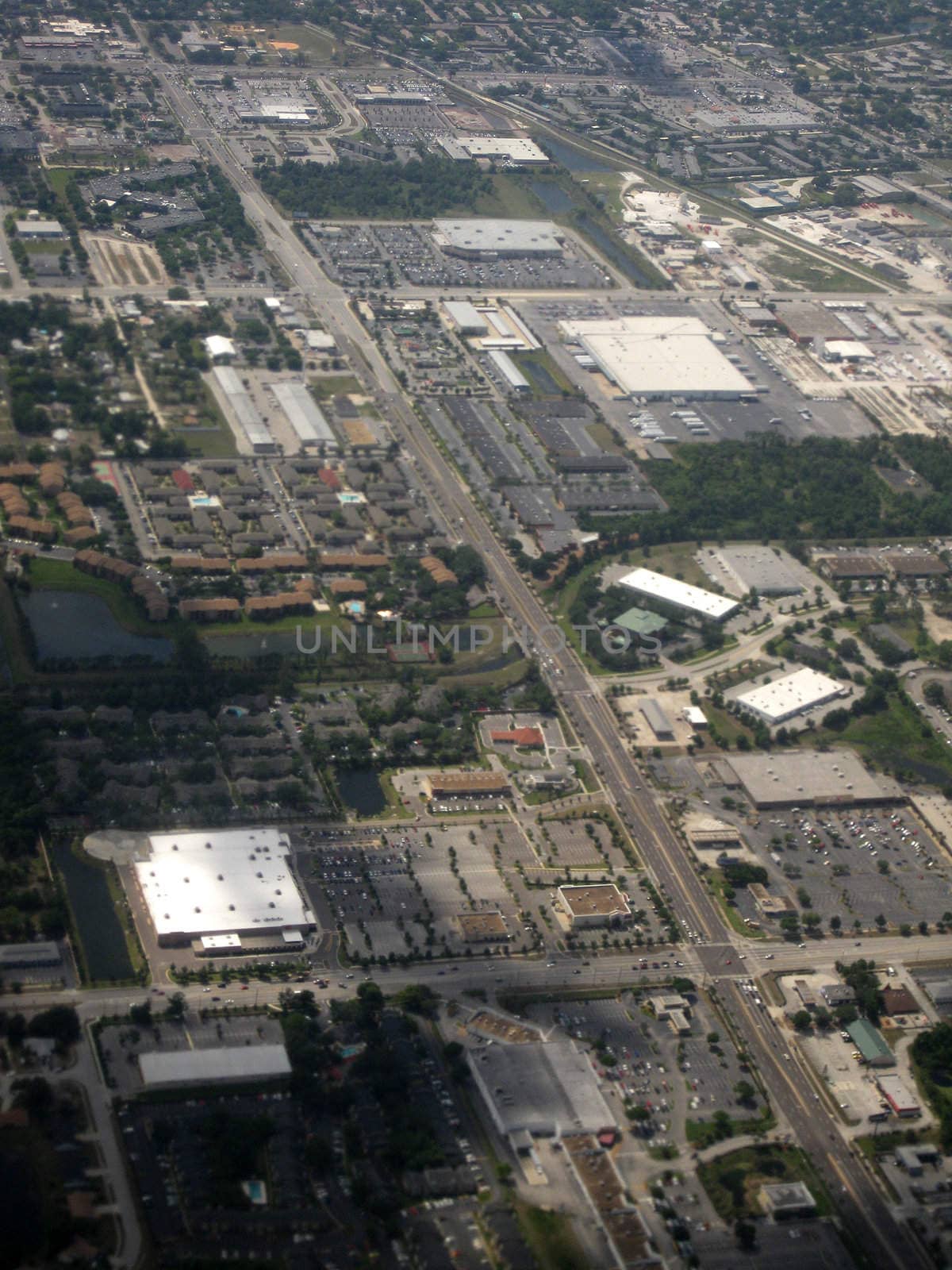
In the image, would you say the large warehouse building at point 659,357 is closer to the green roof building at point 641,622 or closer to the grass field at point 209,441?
the green roof building at point 641,622

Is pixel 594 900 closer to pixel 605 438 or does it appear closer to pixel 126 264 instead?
pixel 605 438

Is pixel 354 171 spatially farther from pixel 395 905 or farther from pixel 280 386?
pixel 395 905

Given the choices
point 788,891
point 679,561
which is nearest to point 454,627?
point 679,561

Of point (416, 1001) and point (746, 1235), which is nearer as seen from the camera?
point (746, 1235)

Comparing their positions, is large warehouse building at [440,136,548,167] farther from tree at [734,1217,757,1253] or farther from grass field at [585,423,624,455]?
tree at [734,1217,757,1253]

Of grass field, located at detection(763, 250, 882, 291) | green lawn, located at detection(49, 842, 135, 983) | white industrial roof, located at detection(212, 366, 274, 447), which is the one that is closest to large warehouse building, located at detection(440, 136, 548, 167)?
grass field, located at detection(763, 250, 882, 291)

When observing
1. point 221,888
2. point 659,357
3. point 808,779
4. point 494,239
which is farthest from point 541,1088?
point 494,239
